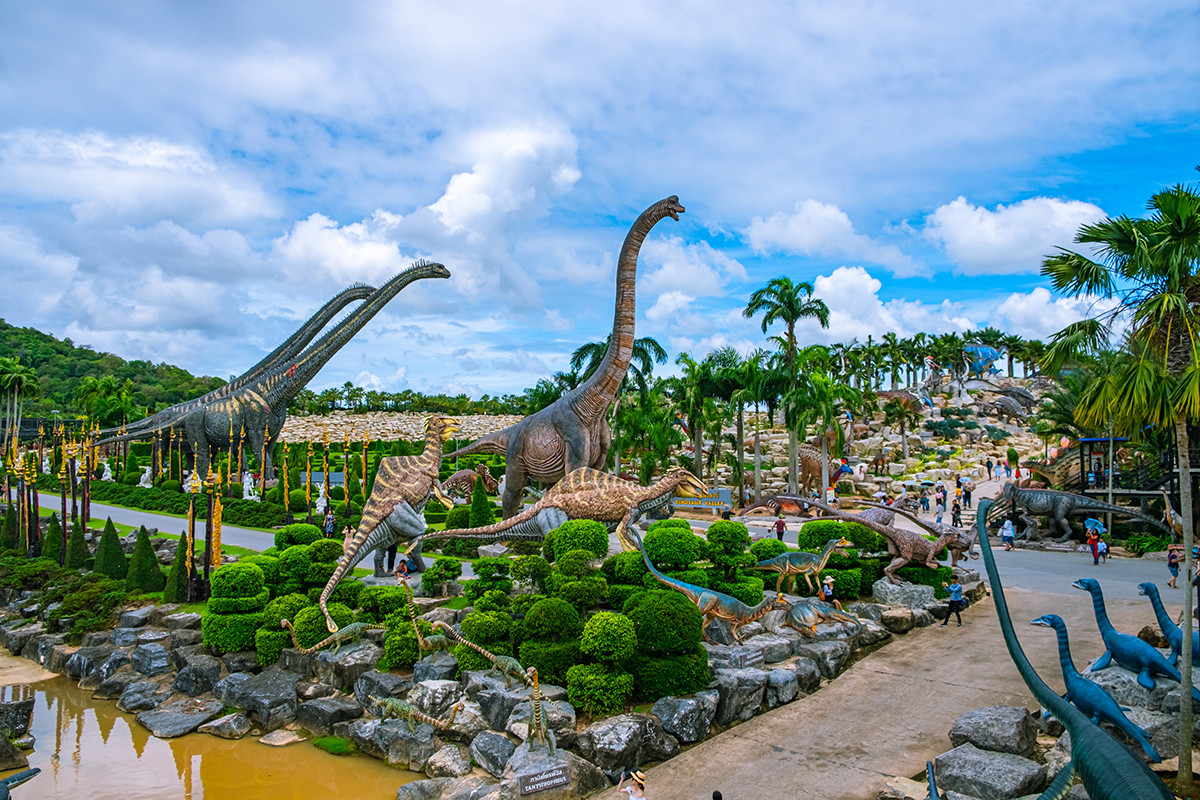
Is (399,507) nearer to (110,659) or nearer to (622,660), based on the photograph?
(110,659)

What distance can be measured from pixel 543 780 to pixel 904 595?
32.0ft

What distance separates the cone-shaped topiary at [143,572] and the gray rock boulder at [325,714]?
8.40 m

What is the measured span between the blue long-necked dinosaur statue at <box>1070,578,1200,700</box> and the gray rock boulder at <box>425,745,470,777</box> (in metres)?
8.03

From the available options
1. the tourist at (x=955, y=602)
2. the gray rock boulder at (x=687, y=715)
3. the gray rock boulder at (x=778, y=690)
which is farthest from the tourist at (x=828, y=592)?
the gray rock boulder at (x=687, y=715)

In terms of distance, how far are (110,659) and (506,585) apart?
7.76m

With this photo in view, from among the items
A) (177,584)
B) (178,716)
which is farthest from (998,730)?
(177,584)

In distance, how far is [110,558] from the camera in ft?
62.6

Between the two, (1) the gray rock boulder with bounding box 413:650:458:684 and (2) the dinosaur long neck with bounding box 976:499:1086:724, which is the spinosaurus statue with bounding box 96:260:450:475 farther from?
(2) the dinosaur long neck with bounding box 976:499:1086:724

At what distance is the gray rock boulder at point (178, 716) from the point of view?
12000 mm

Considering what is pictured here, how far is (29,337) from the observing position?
81.2 m

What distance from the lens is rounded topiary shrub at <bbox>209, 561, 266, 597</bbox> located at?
14.3 metres

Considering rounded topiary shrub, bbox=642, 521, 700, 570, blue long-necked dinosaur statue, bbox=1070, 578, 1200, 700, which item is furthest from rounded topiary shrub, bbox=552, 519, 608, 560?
blue long-necked dinosaur statue, bbox=1070, 578, 1200, 700

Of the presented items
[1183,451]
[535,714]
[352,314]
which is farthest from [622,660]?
[352,314]

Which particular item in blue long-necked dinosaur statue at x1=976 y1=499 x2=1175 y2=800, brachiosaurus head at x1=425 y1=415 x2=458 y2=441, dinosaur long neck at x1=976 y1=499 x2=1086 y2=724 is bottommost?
blue long-necked dinosaur statue at x1=976 y1=499 x2=1175 y2=800
